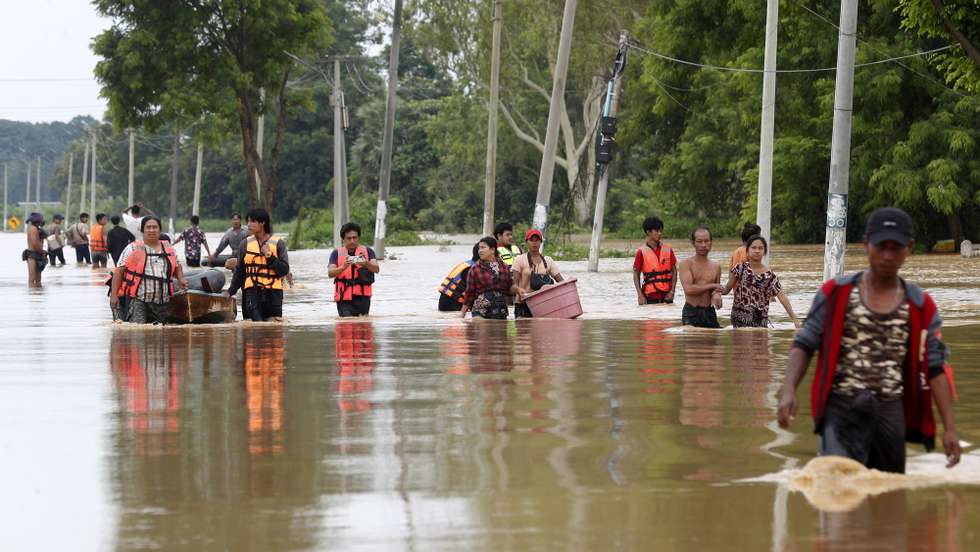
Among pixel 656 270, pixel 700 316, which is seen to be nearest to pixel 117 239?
pixel 656 270

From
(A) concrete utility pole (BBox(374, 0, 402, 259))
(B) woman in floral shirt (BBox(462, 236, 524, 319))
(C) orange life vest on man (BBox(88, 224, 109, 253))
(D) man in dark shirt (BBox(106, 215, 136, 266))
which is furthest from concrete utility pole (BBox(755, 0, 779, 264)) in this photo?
(C) orange life vest on man (BBox(88, 224, 109, 253))

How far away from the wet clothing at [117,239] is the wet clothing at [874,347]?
31826 mm

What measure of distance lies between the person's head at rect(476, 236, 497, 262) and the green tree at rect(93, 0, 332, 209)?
30.5 m

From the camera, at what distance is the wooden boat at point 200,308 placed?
20.7 meters

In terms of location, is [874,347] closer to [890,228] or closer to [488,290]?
[890,228]

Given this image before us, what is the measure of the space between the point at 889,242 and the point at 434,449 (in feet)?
11.2

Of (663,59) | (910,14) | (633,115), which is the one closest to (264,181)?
(663,59)

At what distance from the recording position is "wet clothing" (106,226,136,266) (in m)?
37.8

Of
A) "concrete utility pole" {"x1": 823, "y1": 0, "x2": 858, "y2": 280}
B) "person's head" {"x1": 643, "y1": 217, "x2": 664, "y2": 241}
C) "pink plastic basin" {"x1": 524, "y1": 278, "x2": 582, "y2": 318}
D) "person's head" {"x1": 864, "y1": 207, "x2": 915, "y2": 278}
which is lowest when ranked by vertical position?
"pink plastic basin" {"x1": 524, "y1": 278, "x2": 582, "y2": 318}

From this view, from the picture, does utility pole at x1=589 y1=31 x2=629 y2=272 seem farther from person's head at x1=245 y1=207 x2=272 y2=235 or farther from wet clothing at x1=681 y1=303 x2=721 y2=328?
wet clothing at x1=681 y1=303 x2=721 y2=328

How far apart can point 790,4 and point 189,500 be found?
2377 centimetres

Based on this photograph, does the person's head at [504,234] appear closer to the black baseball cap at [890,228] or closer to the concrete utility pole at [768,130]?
the concrete utility pole at [768,130]

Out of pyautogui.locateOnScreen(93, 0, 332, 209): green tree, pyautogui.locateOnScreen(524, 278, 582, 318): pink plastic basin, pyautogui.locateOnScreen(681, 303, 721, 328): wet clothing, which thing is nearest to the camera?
pyautogui.locateOnScreen(681, 303, 721, 328): wet clothing

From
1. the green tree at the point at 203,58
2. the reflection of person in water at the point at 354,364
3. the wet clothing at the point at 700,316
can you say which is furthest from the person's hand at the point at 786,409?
the green tree at the point at 203,58
